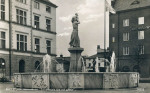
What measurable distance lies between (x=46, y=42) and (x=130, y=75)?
31.9 metres

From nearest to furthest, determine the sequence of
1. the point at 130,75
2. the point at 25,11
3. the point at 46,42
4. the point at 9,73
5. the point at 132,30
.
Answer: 1. the point at 130,75
2. the point at 9,73
3. the point at 25,11
4. the point at 46,42
5. the point at 132,30

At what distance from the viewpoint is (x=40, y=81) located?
20.1 meters

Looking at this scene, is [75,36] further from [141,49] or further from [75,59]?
[141,49]

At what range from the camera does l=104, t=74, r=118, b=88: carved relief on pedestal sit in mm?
19844

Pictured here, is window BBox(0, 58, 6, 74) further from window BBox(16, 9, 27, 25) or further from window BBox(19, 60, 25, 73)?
window BBox(16, 9, 27, 25)

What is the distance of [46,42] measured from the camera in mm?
51438

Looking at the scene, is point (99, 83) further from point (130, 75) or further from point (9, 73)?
point (9, 73)

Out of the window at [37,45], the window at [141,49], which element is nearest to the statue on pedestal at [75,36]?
the window at [37,45]

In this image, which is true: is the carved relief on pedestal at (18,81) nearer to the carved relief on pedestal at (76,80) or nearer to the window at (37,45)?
the carved relief on pedestal at (76,80)

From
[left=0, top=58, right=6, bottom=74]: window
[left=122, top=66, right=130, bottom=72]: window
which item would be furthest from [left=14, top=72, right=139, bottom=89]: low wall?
[left=122, top=66, right=130, bottom=72]: window

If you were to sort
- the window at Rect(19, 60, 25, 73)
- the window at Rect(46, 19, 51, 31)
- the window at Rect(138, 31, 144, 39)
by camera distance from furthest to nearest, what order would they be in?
the window at Rect(138, 31, 144, 39) < the window at Rect(46, 19, 51, 31) < the window at Rect(19, 60, 25, 73)

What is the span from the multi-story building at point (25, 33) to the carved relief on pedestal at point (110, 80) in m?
23.2

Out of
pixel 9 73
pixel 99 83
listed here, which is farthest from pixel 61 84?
pixel 9 73

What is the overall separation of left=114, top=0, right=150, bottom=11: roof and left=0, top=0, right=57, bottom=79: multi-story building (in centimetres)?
1507
